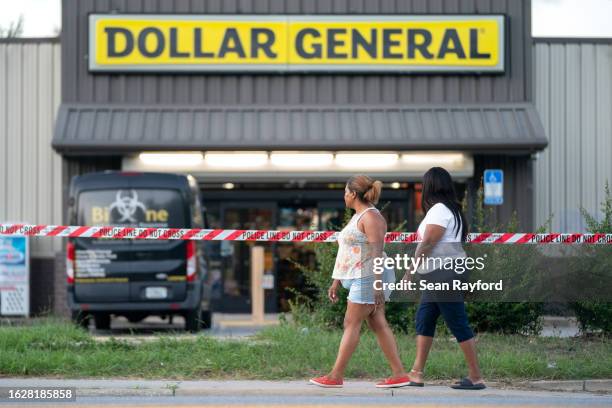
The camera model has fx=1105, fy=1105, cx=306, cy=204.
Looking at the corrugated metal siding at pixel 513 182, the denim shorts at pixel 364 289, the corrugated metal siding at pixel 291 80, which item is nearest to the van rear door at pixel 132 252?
the corrugated metal siding at pixel 291 80

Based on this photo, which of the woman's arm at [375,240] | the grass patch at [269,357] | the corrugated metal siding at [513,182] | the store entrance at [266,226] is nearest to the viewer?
the woman's arm at [375,240]

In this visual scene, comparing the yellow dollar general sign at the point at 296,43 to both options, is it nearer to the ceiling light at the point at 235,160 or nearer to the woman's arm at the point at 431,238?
the ceiling light at the point at 235,160

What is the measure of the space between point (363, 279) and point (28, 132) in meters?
14.4

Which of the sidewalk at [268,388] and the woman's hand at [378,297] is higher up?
the woman's hand at [378,297]

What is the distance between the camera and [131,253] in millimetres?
16875

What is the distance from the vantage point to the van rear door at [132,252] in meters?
Result: 16.8

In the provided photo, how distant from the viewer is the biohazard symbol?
16.8 metres

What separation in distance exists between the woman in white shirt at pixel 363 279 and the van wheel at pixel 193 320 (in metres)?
7.64

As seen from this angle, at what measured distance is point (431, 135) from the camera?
20844mm

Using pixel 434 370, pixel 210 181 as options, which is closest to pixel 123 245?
pixel 210 181

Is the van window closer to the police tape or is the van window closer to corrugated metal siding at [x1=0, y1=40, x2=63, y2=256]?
the police tape

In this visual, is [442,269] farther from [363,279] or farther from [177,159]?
[177,159]

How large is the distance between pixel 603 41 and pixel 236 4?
7.59 m

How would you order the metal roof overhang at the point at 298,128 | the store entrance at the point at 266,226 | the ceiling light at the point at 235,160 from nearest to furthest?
the metal roof overhang at the point at 298,128, the ceiling light at the point at 235,160, the store entrance at the point at 266,226
